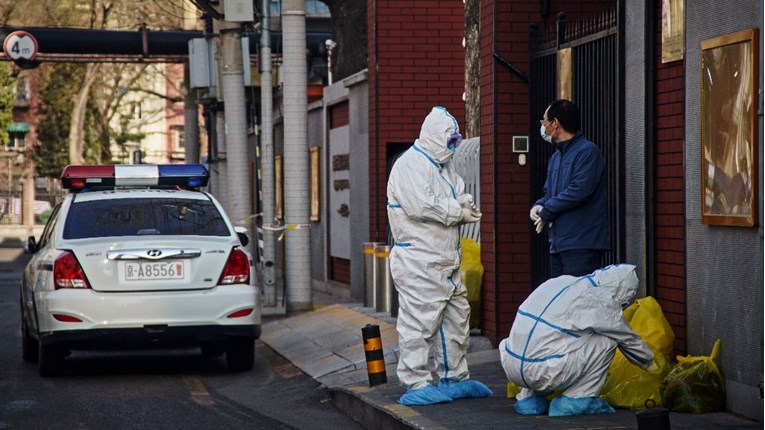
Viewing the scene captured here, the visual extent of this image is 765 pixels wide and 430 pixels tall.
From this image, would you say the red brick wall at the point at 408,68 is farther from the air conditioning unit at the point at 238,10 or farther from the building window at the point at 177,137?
the building window at the point at 177,137

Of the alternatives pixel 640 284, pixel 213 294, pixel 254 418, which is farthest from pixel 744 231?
pixel 213 294

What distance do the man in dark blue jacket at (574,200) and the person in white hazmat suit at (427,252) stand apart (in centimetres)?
51

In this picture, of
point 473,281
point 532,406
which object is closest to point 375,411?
point 532,406

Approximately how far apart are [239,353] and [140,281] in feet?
3.95

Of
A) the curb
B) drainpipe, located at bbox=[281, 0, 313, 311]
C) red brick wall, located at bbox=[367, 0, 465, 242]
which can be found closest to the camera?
the curb

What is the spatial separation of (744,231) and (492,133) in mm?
4087

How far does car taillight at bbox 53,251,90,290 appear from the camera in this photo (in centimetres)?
1110

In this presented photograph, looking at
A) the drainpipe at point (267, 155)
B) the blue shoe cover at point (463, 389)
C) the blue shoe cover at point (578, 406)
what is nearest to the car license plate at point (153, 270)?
the blue shoe cover at point (463, 389)

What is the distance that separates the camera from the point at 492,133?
11.7 meters

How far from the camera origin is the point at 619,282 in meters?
7.98

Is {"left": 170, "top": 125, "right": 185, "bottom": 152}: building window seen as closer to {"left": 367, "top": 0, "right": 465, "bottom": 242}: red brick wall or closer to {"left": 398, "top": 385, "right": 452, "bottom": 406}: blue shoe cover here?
{"left": 367, "top": 0, "right": 465, "bottom": 242}: red brick wall

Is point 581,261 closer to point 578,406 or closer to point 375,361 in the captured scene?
point 578,406

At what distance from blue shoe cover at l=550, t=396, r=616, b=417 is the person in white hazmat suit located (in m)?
0.98

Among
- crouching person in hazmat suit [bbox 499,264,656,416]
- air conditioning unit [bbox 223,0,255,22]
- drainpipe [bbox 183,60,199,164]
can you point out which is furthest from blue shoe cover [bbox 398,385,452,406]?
drainpipe [bbox 183,60,199,164]
